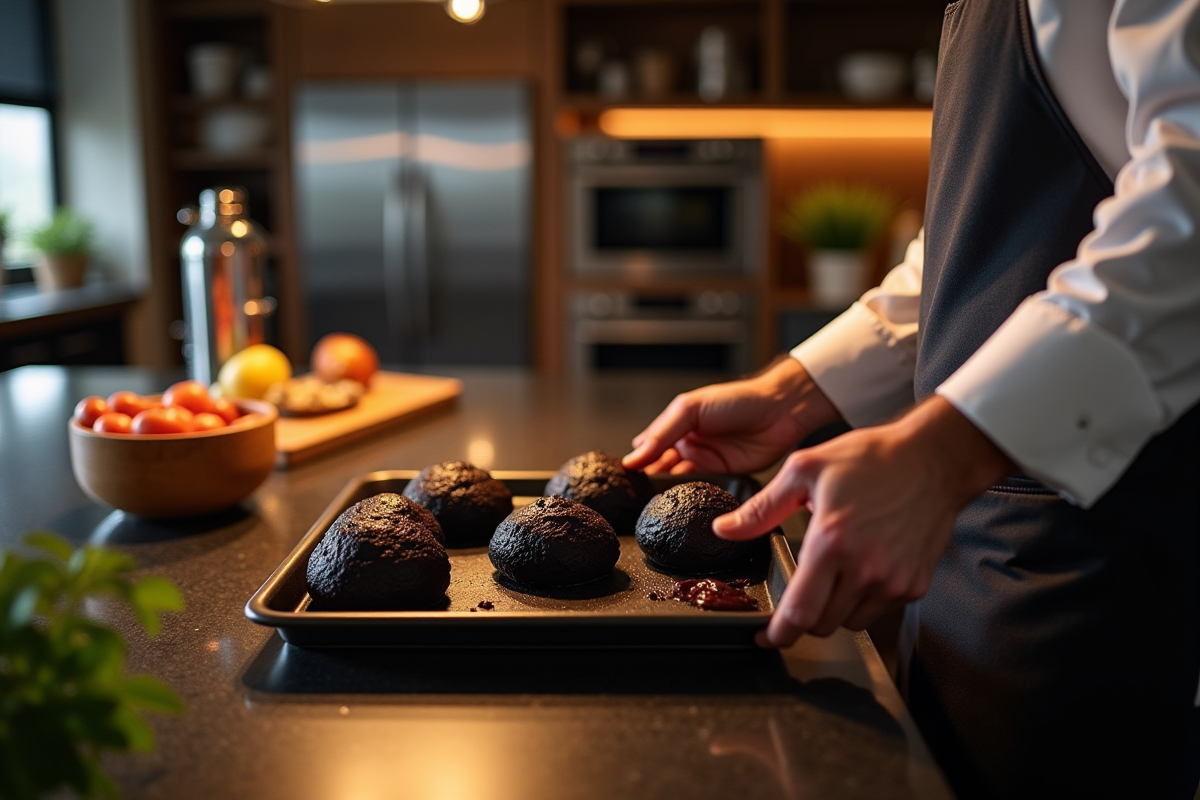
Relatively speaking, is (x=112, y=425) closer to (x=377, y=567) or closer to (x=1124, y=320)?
(x=377, y=567)

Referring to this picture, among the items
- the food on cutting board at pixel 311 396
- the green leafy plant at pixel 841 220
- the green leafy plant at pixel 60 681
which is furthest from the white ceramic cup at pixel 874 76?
the green leafy plant at pixel 60 681

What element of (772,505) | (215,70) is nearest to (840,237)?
(215,70)

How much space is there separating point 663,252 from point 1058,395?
135 inches

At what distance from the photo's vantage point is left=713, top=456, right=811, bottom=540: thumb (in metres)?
0.77

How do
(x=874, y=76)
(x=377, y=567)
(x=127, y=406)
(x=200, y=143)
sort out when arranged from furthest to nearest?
(x=200, y=143) → (x=874, y=76) → (x=127, y=406) → (x=377, y=567)

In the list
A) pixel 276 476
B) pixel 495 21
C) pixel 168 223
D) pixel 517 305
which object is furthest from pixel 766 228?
pixel 276 476

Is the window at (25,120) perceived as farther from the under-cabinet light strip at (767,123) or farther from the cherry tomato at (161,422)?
the cherry tomato at (161,422)

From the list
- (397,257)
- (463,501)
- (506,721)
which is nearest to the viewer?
(506,721)

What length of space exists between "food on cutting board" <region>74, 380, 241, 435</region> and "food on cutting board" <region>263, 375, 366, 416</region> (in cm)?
37

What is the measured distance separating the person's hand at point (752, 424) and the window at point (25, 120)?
366 cm

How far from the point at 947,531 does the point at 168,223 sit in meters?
4.40

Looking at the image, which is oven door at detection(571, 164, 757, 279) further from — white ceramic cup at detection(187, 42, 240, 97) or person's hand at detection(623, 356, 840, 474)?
person's hand at detection(623, 356, 840, 474)

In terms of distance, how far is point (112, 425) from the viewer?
1.23 m

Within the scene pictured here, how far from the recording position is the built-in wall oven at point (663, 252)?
13.3 ft
